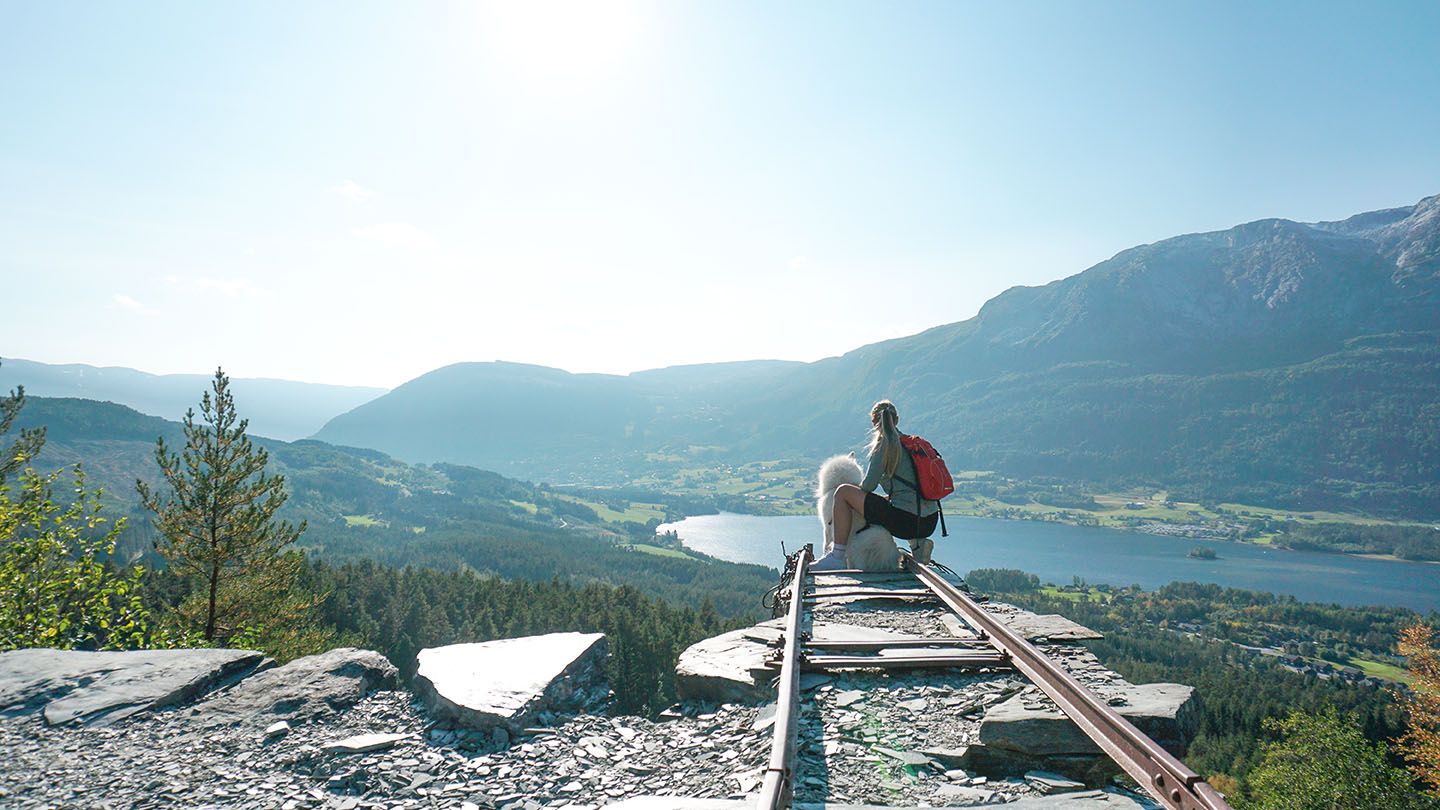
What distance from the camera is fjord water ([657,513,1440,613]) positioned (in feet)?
293

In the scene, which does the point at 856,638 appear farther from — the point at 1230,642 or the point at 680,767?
the point at 1230,642

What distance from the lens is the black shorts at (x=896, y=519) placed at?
6969mm

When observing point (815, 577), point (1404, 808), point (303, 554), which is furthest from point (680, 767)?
point (1404, 808)

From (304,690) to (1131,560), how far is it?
12733cm

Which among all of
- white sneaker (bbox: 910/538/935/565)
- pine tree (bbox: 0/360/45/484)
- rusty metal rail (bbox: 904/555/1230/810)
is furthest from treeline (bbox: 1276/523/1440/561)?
pine tree (bbox: 0/360/45/484)

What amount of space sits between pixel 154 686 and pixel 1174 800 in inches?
220

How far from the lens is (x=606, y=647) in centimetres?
463

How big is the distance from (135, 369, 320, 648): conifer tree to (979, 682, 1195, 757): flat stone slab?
1190 cm

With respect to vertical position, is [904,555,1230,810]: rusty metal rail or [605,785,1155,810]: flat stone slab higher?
[904,555,1230,810]: rusty metal rail

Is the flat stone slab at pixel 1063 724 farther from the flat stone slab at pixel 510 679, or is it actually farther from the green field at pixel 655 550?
the green field at pixel 655 550

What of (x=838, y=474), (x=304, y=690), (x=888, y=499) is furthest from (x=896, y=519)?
(x=304, y=690)

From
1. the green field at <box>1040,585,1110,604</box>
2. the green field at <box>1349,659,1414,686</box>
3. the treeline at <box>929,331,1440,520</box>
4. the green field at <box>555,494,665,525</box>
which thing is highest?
the treeline at <box>929,331,1440,520</box>

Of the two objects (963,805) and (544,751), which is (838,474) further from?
(963,805)

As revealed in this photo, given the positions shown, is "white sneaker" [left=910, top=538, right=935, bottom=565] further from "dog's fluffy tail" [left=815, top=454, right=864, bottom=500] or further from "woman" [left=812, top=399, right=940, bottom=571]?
"dog's fluffy tail" [left=815, top=454, right=864, bottom=500]
